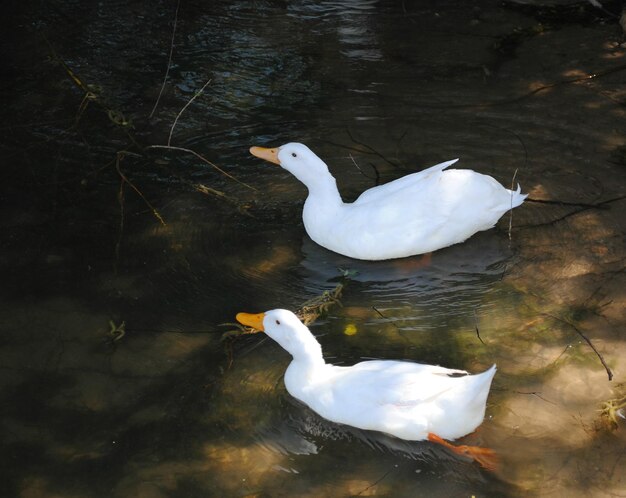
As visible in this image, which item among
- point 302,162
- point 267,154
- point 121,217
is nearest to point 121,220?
point 121,217

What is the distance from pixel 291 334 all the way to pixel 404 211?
4.29ft

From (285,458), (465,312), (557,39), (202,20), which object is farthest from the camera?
(202,20)

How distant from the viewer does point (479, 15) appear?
8.15 metres

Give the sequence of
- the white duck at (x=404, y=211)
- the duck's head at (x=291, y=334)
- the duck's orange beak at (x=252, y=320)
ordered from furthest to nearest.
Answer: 1. the white duck at (x=404, y=211)
2. the duck's orange beak at (x=252, y=320)
3. the duck's head at (x=291, y=334)

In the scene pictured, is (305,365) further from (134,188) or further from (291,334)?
(134,188)

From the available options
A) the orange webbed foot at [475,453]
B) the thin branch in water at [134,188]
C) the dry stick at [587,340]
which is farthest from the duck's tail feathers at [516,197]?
the thin branch in water at [134,188]

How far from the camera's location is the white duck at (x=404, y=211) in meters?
5.22

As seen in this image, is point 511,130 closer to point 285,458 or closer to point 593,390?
point 593,390

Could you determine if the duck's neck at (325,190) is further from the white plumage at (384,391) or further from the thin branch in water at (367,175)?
the white plumage at (384,391)

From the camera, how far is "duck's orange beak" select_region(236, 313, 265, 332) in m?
4.49

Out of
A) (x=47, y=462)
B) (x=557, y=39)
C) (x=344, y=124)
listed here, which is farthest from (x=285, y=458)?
(x=557, y=39)

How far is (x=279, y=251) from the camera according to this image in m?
5.45

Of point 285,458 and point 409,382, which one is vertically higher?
point 409,382

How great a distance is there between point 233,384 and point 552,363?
62.8 inches
